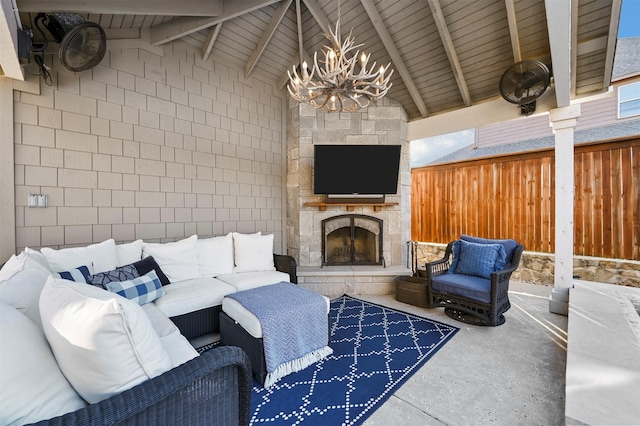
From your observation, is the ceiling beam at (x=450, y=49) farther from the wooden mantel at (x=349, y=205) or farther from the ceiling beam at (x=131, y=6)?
the ceiling beam at (x=131, y=6)

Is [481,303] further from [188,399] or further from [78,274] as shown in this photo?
[78,274]

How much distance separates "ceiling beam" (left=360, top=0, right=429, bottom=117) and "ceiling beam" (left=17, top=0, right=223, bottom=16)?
1.75 m

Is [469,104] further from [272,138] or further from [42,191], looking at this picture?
[42,191]

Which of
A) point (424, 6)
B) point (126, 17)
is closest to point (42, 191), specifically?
point (126, 17)

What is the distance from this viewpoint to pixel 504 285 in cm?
307

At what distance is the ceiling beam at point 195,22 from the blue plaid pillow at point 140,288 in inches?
109

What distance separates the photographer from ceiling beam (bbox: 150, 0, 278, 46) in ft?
10.1

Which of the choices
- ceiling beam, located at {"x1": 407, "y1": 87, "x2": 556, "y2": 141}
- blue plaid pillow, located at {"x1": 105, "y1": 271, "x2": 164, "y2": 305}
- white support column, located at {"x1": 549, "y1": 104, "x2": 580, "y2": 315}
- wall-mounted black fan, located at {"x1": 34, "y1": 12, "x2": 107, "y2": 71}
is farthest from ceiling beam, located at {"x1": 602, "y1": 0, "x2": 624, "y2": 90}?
blue plaid pillow, located at {"x1": 105, "y1": 271, "x2": 164, "y2": 305}

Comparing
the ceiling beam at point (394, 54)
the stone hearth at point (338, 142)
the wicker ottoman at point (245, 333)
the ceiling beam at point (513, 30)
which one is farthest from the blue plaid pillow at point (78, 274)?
the ceiling beam at point (513, 30)

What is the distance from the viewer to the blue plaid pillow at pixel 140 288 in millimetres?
2314

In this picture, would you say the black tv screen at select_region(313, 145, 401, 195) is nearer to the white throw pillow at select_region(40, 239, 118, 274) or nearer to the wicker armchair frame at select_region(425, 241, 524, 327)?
the wicker armchair frame at select_region(425, 241, 524, 327)

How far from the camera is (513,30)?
10.1 ft

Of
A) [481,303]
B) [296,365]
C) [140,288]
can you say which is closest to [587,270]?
[481,303]

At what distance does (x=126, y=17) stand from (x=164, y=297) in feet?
10.3
